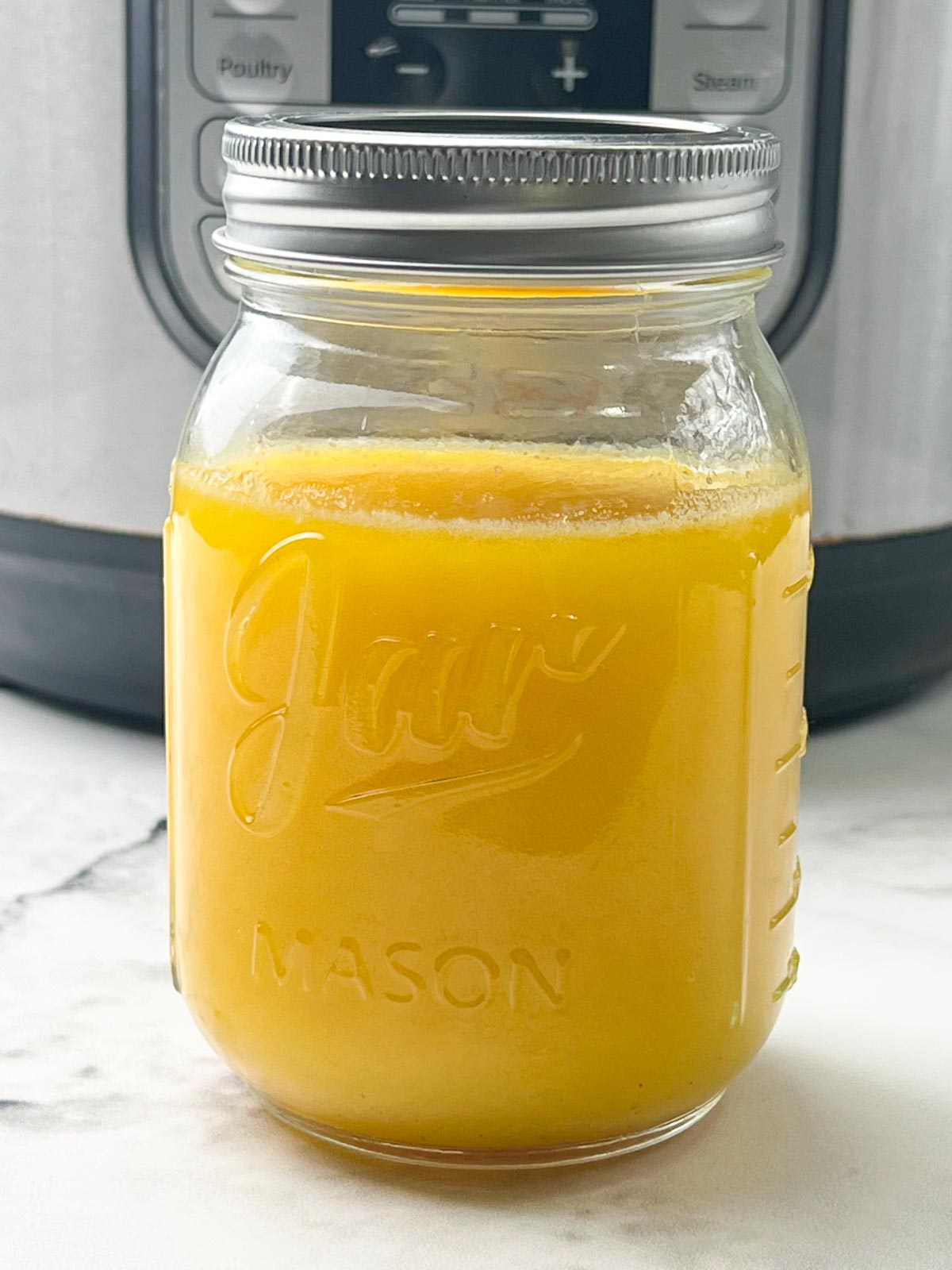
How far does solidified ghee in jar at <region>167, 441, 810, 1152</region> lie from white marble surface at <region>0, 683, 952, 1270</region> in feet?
0.07

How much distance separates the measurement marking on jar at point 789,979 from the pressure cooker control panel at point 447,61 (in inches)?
13.7

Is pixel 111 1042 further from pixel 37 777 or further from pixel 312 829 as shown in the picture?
pixel 37 777

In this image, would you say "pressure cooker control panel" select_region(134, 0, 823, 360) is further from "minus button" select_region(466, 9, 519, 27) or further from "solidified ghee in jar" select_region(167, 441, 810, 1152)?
"solidified ghee in jar" select_region(167, 441, 810, 1152)

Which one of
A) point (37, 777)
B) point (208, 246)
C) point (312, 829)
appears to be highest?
point (208, 246)

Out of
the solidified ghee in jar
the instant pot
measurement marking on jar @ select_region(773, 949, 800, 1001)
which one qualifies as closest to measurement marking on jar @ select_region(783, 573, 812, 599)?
the solidified ghee in jar

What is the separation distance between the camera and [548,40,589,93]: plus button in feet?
2.20

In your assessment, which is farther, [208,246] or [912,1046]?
[208,246]

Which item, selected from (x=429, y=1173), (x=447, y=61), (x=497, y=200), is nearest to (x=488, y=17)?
(x=447, y=61)

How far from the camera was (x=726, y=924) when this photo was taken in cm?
47

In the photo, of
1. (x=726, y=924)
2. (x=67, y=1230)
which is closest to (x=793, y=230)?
(x=726, y=924)

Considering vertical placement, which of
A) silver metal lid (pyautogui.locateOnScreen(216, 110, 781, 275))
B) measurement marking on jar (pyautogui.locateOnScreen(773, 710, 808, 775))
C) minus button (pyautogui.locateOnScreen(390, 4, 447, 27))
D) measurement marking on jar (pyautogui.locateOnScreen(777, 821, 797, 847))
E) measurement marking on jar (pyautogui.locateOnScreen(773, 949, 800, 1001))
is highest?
minus button (pyautogui.locateOnScreen(390, 4, 447, 27))

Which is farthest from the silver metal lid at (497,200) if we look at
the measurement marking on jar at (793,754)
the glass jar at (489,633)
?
the measurement marking on jar at (793,754)

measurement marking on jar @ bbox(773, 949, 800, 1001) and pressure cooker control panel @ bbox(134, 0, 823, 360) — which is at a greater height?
pressure cooker control panel @ bbox(134, 0, 823, 360)

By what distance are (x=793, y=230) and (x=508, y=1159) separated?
42 centimetres
